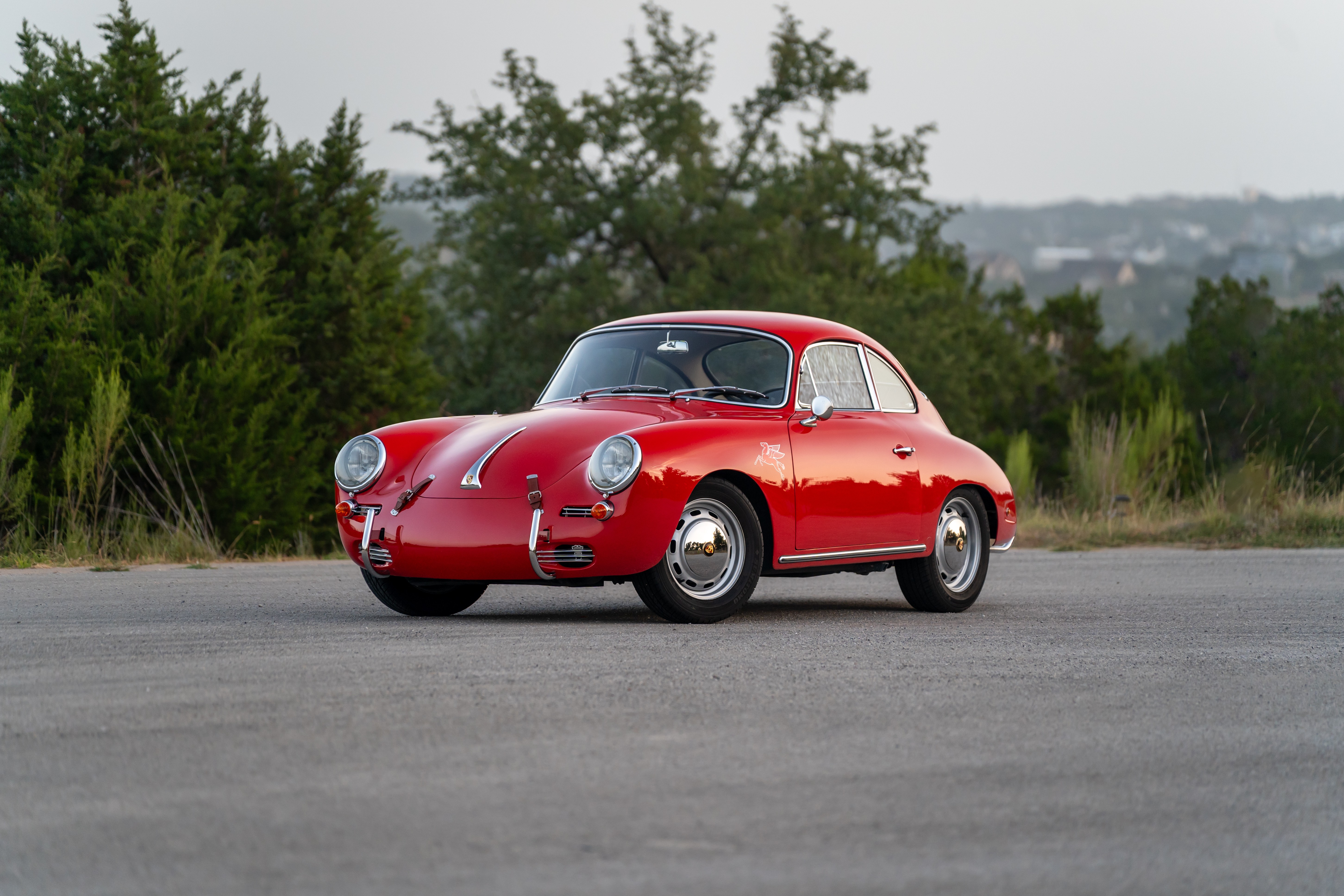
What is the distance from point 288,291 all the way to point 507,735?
A: 18.4m

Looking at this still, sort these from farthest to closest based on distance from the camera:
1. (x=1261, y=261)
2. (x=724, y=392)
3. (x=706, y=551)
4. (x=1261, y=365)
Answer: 1. (x=1261, y=261)
2. (x=1261, y=365)
3. (x=724, y=392)
4. (x=706, y=551)

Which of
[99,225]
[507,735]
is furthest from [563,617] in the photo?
[99,225]

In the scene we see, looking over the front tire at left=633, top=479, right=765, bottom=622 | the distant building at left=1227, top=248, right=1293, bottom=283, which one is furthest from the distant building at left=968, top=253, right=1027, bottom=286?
the front tire at left=633, top=479, right=765, bottom=622

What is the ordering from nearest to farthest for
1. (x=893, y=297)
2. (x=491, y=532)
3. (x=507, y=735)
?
(x=507, y=735) → (x=491, y=532) → (x=893, y=297)

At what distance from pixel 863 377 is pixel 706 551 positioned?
208 cm

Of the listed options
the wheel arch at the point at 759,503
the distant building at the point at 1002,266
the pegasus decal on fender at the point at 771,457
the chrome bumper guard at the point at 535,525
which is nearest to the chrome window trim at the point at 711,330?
the pegasus decal on fender at the point at 771,457

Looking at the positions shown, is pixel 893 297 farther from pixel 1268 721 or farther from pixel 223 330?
pixel 1268 721

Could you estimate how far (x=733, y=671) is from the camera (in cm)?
631

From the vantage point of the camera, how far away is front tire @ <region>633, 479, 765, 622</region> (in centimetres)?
781

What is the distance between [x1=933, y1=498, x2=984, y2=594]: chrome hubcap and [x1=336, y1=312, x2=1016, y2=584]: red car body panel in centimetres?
18

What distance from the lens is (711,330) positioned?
357 inches

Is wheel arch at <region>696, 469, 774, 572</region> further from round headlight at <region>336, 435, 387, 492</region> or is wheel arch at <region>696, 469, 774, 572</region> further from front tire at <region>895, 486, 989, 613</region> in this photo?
round headlight at <region>336, 435, 387, 492</region>

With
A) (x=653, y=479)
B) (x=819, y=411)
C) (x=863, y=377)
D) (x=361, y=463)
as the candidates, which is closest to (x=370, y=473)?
(x=361, y=463)

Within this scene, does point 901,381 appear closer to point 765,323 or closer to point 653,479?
point 765,323
